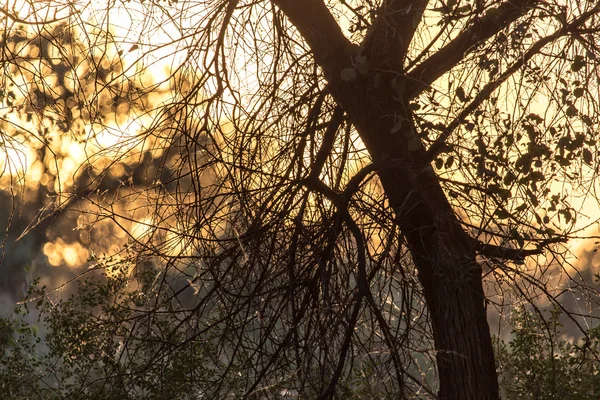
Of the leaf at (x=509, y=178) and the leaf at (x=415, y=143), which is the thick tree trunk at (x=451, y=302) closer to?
the leaf at (x=415, y=143)

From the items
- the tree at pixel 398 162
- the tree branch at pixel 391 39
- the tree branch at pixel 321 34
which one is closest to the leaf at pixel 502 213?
the tree at pixel 398 162

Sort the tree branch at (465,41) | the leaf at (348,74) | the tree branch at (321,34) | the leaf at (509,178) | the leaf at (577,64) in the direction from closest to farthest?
1. the leaf at (509,178)
2. the leaf at (577,64)
3. the tree branch at (465,41)
4. the leaf at (348,74)
5. the tree branch at (321,34)

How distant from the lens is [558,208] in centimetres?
443

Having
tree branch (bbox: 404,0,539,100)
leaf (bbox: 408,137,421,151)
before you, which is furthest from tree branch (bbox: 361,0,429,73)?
leaf (bbox: 408,137,421,151)

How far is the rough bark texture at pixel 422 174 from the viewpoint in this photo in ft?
15.1

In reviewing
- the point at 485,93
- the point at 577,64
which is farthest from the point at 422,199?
the point at 577,64

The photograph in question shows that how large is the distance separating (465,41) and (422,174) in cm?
83

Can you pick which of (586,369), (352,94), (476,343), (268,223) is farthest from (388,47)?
(586,369)

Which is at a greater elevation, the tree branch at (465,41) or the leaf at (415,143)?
the tree branch at (465,41)

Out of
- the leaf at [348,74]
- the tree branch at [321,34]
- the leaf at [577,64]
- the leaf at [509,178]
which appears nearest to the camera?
the leaf at [509,178]

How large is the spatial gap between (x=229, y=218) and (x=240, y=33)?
4.53ft

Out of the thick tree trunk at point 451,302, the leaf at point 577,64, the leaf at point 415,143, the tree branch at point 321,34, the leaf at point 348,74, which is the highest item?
the tree branch at point 321,34

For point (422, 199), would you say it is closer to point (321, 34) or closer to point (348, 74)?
point (348, 74)

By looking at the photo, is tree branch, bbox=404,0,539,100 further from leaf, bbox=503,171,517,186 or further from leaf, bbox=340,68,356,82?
leaf, bbox=503,171,517,186
